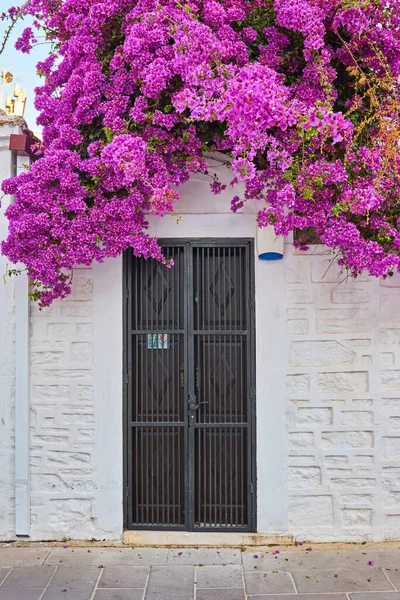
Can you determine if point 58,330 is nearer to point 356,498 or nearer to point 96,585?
point 96,585

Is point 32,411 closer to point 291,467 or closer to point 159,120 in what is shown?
point 291,467

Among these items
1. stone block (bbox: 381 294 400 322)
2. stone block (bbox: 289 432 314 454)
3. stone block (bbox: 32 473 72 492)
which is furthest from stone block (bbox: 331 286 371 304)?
stone block (bbox: 32 473 72 492)

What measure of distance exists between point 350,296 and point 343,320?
0.62 feet

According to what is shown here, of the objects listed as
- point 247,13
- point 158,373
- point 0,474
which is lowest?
point 0,474

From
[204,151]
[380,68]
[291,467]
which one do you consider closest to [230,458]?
[291,467]

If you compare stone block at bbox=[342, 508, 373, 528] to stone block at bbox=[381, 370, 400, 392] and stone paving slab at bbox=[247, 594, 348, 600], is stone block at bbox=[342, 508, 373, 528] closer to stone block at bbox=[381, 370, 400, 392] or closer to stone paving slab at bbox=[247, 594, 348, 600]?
stone paving slab at bbox=[247, 594, 348, 600]

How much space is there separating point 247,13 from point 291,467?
3265 millimetres

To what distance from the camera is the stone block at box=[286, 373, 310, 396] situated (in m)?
4.49

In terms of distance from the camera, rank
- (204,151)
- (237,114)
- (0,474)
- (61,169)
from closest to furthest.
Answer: (237,114) < (61,169) < (204,151) < (0,474)

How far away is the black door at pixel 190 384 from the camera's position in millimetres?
4543

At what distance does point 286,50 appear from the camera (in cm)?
415

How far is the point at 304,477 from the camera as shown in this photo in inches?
176

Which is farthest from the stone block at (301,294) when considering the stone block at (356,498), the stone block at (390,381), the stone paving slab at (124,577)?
the stone paving slab at (124,577)

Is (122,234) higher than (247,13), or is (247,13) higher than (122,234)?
(247,13)
